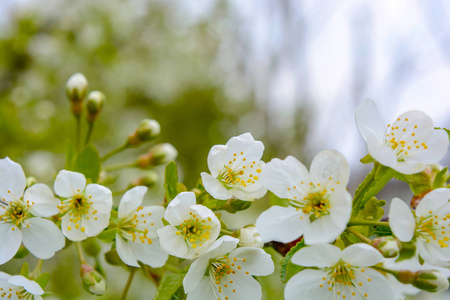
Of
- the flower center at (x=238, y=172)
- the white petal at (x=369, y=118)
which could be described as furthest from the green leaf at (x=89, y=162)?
the white petal at (x=369, y=118)

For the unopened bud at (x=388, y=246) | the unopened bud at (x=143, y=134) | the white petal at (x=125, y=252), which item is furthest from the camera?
the unopened bud at (x=143, y=134)

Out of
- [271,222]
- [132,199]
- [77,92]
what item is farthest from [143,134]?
[271,222]

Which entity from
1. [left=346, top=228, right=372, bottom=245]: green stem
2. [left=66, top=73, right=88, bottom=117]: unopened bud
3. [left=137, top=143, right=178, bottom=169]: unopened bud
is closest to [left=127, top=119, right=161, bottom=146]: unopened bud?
[left=137, top=143, right=178, bottom=169]: unopened bud

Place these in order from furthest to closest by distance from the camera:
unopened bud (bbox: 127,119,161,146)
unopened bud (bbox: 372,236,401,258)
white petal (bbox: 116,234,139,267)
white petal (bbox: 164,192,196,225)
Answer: unopened bud (bbox: 127,119,161,146), white petal (bbox: 116,234,139,267), white petal (bbox: 164,192,196,225), unopened bud (bbox: 372,236,401,258)

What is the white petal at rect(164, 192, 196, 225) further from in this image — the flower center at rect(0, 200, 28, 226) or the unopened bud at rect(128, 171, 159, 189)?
the unopened bud at rect(128, 171, 159, 189)

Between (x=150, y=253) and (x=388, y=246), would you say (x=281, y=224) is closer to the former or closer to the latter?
(x=388, y=246)

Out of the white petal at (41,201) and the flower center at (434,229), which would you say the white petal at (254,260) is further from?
the white petal at (41,201)
